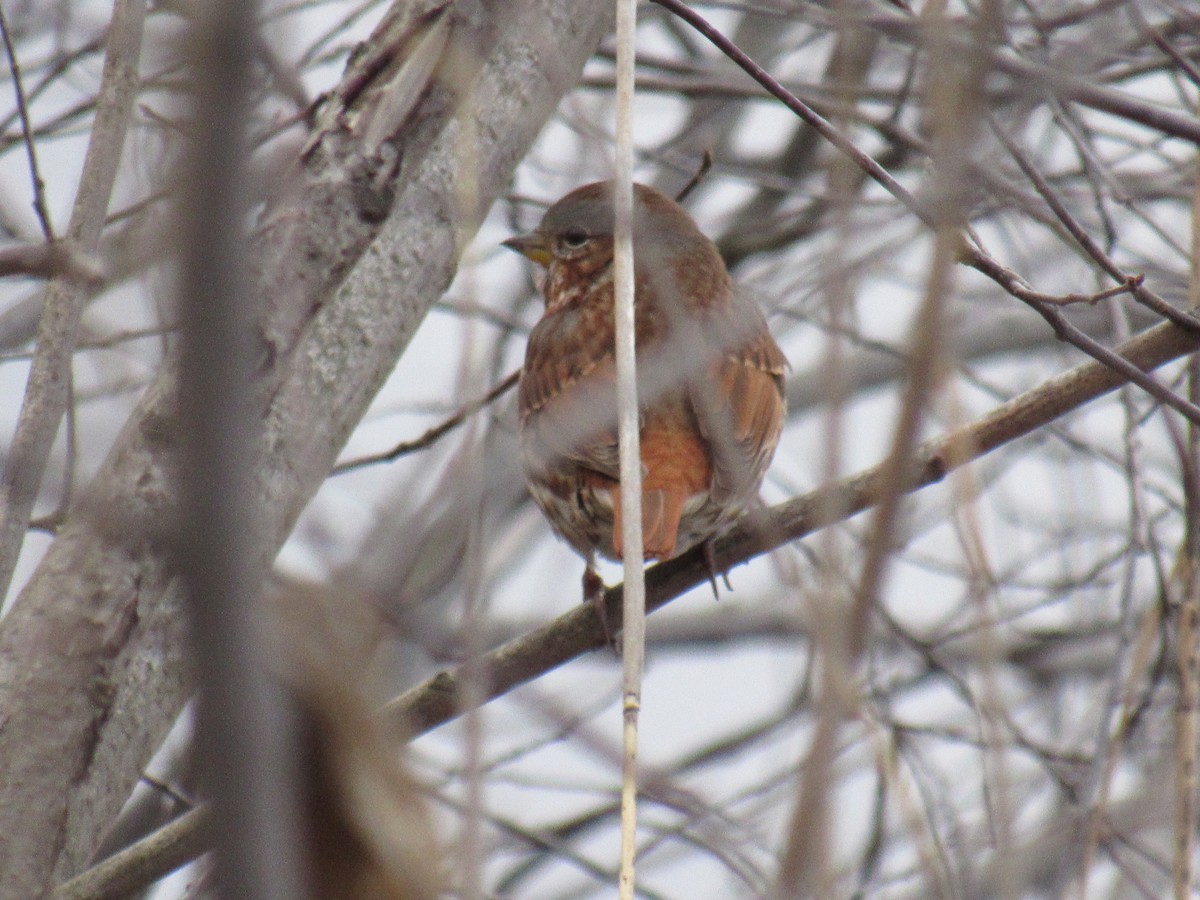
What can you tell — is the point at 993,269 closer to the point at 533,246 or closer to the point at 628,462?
the point at 628,462

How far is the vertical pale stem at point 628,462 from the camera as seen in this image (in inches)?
71.2

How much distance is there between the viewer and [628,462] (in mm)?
2195

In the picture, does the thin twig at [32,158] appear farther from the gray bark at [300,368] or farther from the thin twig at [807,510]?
the thin twig at [807,510]

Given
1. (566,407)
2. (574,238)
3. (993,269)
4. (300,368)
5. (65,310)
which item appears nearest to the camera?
(65,310)

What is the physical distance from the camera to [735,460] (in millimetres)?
2107

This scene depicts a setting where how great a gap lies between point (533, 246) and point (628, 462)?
10.3 ft

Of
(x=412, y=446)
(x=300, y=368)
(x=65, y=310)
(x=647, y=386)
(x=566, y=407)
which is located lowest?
(x=65, y=310)

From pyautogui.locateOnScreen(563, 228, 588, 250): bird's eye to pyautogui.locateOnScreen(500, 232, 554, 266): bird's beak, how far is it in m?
0.07

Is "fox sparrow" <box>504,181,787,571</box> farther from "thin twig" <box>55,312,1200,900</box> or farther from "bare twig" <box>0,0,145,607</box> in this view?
"bare twig" <box>0,0,145,607</box>

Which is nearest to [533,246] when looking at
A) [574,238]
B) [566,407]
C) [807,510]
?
[574,238]

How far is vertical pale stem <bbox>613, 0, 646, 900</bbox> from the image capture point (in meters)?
1.81

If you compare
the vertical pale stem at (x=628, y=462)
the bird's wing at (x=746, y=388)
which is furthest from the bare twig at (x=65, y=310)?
the bird's wing at (x=746, y=388)

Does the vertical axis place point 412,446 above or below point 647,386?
above

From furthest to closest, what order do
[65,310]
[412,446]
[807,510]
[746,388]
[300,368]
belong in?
[746,388] → [412,446] → [807,510] → [300,368] → [65,310]
